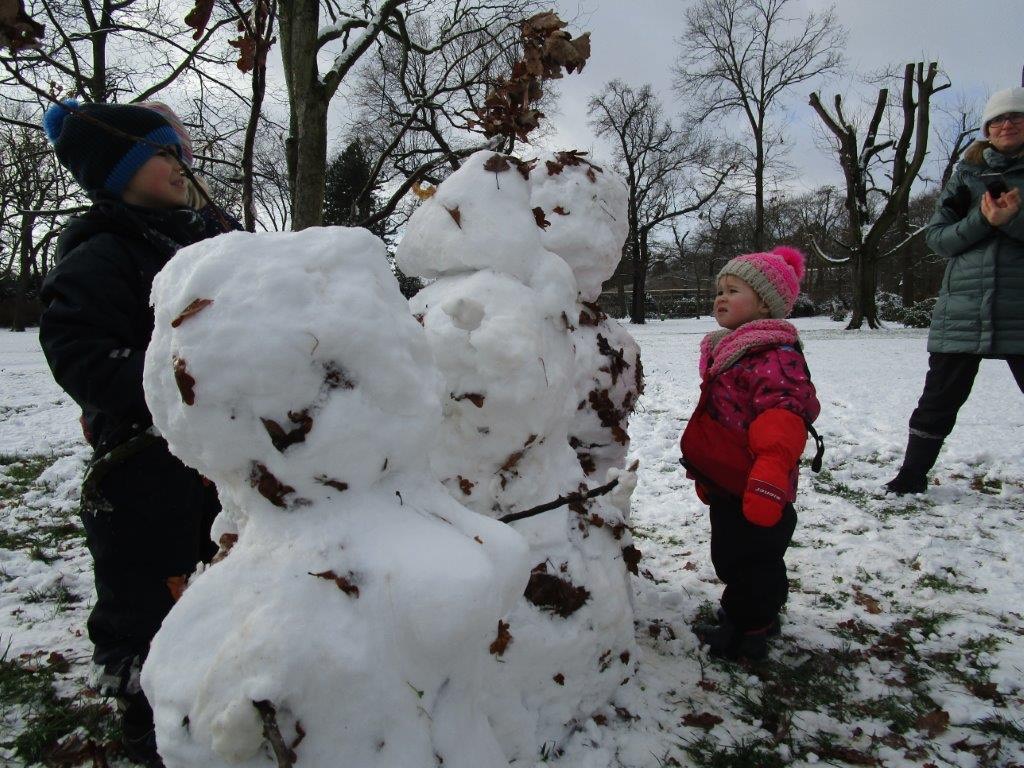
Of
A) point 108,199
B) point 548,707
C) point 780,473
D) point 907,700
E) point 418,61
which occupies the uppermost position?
point 418,61

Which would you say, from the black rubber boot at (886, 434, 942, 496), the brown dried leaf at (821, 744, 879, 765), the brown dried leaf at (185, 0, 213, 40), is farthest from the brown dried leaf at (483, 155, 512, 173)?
the black rubber boot at (886, 434, 942, 496)

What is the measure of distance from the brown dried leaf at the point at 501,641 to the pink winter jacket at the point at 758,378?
1164mm

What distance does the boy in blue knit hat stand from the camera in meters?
1.70

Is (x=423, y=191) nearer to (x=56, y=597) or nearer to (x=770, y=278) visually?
(x=770, y=278)

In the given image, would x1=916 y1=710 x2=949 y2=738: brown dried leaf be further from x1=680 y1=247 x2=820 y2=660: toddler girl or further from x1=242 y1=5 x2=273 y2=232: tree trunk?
x1=242 y1=5 x2=273 y2=232: tree trunk

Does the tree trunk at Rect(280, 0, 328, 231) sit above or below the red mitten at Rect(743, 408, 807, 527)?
above

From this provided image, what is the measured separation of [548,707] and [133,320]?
1.66 meters

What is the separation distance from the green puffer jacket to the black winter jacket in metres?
4.22

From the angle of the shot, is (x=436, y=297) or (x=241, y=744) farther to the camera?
(x=436, y=297)

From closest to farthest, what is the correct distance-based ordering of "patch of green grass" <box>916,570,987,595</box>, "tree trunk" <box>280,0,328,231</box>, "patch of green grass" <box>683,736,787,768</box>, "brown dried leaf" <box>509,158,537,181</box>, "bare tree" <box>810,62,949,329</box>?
"patch of green grass" <box>683,736,787,768</box>
"brown dried leaf" <box>509,158,537,181</box>
"patch of green grass" <box>916,570,987,595</box>
"tree trunk" <box>280,0,328,231</box>
"bare tree" <box>810,62,949,329</box>

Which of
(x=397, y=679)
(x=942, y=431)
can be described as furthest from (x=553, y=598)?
(x=942, y=431)

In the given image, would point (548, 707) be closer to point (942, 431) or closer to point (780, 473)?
point (780, 473)

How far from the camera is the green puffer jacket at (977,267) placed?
11.8 ft

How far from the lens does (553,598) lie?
1.78 meters
